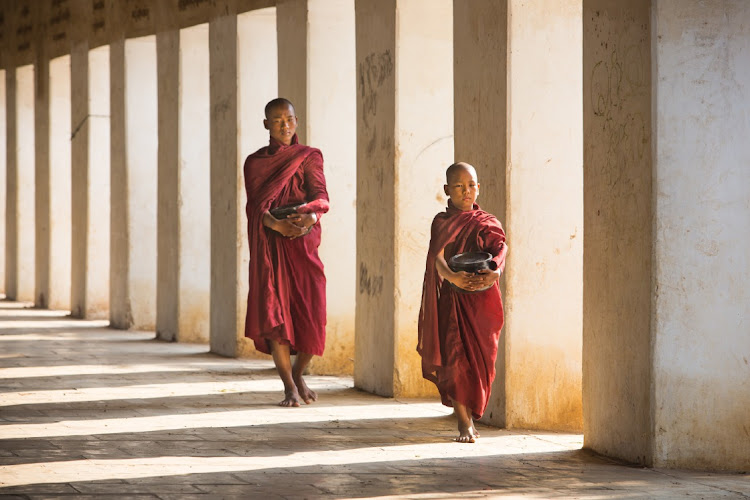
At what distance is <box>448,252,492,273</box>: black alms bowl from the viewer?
7.47 m

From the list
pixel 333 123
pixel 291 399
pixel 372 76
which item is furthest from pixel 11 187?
pixel 291 399

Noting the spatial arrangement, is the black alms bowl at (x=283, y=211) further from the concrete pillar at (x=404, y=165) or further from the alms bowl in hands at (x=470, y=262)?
the alms bowl in hands at (x=470, y=262)

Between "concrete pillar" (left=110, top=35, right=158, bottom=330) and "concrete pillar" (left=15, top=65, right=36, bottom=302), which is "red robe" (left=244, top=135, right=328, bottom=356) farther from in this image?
"concrete pillar" (left=15, top=65, right=36, bottom=302)

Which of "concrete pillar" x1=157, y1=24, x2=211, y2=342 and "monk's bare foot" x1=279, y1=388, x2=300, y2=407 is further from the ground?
"concrete pillar" x1=157, y1=24, x2=211, y2=342

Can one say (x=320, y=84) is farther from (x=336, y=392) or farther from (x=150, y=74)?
(x=150, y=74)

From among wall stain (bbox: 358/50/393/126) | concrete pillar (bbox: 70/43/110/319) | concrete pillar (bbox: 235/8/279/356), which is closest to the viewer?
wall stain (bbox: 358/50/393/126)

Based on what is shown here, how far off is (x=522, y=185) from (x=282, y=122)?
6.79ft

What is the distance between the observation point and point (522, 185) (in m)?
8.33

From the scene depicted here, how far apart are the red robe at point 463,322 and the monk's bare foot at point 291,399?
1.77 meters

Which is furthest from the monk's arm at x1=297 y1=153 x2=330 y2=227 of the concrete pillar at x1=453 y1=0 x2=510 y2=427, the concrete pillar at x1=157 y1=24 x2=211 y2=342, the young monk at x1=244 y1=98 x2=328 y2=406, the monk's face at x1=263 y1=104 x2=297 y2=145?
the concrete pillar at x1=157 y1=24 x2=211 y2=342

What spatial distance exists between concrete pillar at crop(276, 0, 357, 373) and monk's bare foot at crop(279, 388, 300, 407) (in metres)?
2.24

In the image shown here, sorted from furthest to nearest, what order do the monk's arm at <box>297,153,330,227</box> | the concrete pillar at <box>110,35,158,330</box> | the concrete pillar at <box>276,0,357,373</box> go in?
the concrete pillar at <box>110,35,158,330</box>
the concrete pillar at <box>276,0,357,373</box>
the monk's arm at <box>297,153,330,227</box>

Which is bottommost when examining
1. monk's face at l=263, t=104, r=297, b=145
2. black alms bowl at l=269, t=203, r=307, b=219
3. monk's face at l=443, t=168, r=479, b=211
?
black alms bowl at l=269, t=203, r=307, b=219

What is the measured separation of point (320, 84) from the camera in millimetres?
11453
